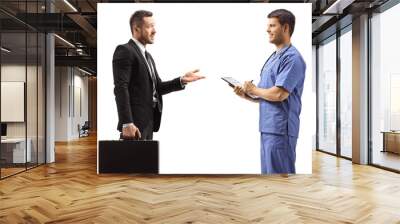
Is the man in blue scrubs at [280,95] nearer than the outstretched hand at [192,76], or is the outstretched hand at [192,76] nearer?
the man in blue scrubs at [280,95]

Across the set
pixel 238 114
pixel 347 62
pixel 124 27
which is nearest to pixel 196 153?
pixel 238 114

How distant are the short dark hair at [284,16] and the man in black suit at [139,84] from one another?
5.41 ft

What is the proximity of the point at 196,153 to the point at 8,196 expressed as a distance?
2.93m

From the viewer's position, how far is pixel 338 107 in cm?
1018

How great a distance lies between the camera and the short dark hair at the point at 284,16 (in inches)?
265

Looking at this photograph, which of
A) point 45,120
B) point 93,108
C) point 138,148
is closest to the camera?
point 138,148

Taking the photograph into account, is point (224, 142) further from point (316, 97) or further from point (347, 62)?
point (316, 97)

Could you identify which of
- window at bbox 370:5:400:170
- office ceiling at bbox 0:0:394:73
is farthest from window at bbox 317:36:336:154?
window at bbox 370:5:400:170

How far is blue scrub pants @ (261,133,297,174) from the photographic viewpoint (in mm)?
6645

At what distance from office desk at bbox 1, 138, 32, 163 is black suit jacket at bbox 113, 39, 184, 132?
248 centimetres

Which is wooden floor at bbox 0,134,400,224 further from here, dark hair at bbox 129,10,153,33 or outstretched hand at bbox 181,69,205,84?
dark hair at bbox 129,10,153,33

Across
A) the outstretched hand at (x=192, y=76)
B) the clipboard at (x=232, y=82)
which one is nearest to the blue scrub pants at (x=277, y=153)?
the clipboard at (x=232, y=82)

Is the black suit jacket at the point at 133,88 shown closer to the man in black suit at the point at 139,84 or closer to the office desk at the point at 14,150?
the man in black suit at the point at 139,84

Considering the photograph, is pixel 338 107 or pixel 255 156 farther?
pixel 338 107
